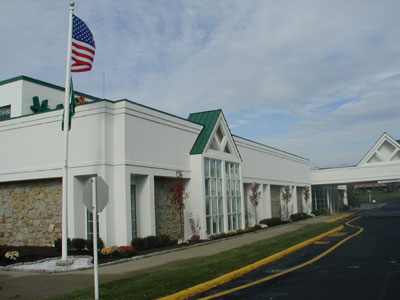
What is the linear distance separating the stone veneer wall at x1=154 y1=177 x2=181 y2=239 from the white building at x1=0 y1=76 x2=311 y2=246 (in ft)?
0.16

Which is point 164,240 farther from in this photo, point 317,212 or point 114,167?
point 317,212

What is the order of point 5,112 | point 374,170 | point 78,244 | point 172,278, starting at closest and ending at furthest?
1. point 172,278
2. point 78,244
3. point 5,112
4. point 374,170

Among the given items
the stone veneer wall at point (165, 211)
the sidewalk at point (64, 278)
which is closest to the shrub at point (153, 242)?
the stone veneer wall at point (165, 211)

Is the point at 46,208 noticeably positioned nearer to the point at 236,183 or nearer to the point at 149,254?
the point at 149,254

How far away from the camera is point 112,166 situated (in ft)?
54.2

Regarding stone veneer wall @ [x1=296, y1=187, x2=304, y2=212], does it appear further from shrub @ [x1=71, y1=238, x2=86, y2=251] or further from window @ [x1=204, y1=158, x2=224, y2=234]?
shrub @ [x1=71, y1=238, x2=86, y2=251]

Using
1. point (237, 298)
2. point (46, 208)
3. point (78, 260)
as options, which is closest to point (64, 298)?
point (237, 298)

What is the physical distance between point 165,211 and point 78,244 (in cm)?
483

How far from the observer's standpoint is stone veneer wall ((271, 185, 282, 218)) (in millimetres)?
34812

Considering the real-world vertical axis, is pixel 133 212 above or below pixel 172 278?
above

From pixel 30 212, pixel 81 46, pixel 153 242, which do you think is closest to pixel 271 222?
pixel 153 242

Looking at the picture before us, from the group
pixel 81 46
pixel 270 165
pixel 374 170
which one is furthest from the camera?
pixel 374 170

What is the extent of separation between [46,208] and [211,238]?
804 cm

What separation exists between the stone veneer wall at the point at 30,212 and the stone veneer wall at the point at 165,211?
431cm
